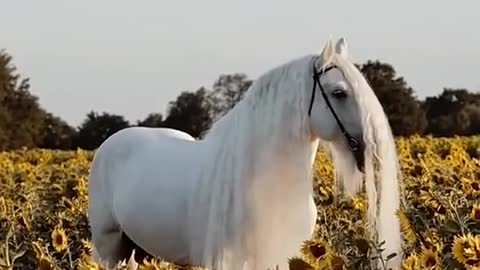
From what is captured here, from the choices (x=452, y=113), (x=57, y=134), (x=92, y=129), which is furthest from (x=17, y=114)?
(x=452, y=113)

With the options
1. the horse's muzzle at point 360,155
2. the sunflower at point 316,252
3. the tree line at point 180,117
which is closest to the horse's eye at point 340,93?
the horse's muzzle at point 360,155

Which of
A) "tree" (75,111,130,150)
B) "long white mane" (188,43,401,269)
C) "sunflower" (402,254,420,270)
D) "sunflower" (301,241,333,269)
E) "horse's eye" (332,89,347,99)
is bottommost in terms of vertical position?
"sunflower" (402,254,420,270)

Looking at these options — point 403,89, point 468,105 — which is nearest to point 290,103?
point 403,89

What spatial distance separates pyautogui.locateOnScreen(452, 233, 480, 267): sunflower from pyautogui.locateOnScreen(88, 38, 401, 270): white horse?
6.37ft

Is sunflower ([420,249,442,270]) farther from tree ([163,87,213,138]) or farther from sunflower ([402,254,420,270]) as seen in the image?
tree ([163,87,213,138])

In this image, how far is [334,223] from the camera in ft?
18.0

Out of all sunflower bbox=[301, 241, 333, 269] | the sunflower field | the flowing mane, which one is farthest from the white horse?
sunflower bbox=[301, 241, 333, 269]

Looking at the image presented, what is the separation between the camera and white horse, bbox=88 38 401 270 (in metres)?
4.69

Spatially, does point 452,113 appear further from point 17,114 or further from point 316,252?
point 316,252

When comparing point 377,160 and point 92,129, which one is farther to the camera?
point 92,129

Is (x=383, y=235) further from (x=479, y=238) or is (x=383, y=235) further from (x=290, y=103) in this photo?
(x=479, y=238)

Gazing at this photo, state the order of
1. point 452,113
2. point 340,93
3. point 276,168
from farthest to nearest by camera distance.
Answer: point 452,113 → point 276,168 → point 340,93

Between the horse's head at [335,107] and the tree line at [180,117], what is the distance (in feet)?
53.6

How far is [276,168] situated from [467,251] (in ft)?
8.66
